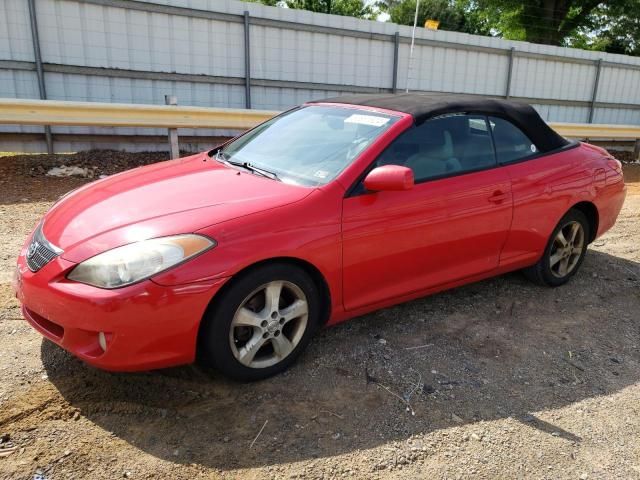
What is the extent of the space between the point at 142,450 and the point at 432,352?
A: 6.05 ft

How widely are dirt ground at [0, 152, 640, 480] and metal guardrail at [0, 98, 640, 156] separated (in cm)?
397

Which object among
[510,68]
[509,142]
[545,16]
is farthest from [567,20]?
[509,142]

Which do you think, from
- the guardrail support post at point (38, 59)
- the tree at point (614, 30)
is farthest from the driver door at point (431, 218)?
the tree at point (614, 30)

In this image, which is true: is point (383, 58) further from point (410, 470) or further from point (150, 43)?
point (410, 470)

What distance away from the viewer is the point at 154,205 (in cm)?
299

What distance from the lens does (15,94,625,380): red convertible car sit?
2611 millimetres

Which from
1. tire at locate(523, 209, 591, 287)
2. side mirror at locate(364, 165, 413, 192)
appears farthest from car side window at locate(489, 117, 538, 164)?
side mirror at locate(364, 165, 413, 192)

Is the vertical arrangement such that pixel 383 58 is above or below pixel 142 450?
above

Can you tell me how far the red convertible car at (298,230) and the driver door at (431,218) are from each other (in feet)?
0.03

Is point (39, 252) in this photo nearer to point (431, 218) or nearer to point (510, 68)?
point (431, 218)

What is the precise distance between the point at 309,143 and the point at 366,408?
1780mm

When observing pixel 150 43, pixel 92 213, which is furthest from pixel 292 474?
pixel 150 43

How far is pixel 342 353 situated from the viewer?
3383mm

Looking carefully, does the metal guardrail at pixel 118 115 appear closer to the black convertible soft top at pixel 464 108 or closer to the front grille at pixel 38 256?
the black convertible soft top at pixel 464 108
